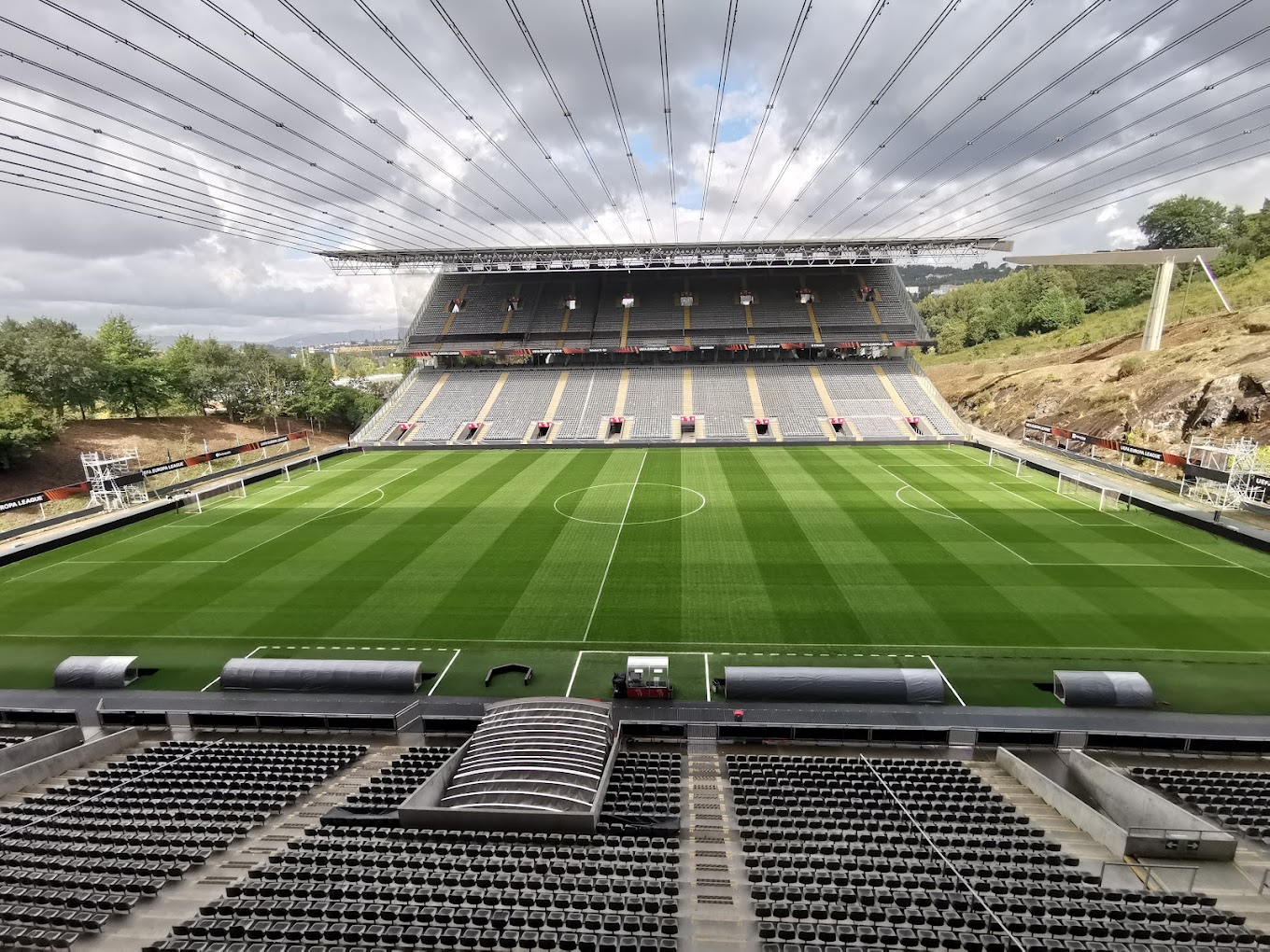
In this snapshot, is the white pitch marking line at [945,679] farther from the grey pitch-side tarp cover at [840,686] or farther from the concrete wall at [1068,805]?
the concrete wall at [1068,805]

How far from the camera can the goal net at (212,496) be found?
98.8 ft

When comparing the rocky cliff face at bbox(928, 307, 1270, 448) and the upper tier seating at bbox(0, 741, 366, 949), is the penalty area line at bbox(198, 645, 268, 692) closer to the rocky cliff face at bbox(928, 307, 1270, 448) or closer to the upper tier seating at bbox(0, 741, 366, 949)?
the upper tier seating at bbox(0, 741, 366, 949)

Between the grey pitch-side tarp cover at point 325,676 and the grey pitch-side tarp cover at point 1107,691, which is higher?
the grey pitch-side tarp cover at point 325,676

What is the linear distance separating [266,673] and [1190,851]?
1803cm

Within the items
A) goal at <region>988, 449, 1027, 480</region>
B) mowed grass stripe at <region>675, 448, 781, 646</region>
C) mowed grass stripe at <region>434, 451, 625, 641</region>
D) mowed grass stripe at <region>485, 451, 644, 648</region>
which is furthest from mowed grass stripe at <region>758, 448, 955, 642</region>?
goal at <region>988, 449, 1027, 480</region>

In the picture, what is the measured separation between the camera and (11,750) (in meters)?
11.1

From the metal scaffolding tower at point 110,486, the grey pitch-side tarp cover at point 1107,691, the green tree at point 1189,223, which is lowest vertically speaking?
the grey pitch-side tarp cover at point 1107,691

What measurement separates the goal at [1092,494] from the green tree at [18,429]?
56.4 m

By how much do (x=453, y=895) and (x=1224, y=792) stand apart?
12.7m

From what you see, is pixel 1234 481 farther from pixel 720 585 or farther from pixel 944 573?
pixel 720 585

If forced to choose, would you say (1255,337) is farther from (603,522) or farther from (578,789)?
(578,789)

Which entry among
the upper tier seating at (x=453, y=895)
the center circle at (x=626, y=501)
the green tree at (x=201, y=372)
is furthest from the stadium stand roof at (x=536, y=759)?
the green tree at (x=201, y=372)

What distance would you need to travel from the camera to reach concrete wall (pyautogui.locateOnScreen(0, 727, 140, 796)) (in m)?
10.7

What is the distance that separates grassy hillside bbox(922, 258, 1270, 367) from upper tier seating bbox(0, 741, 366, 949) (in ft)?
216
